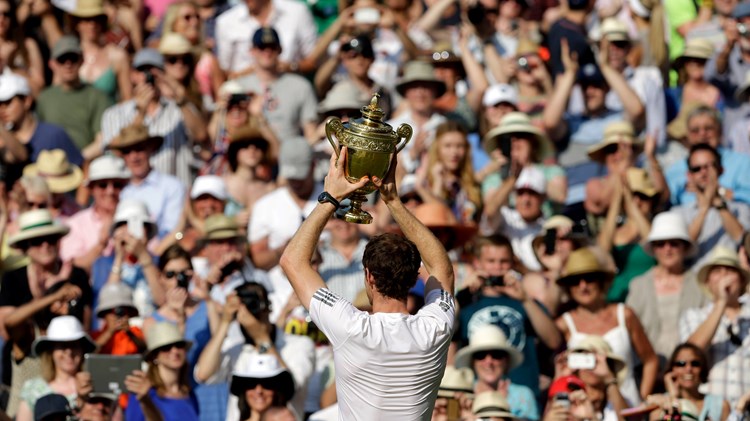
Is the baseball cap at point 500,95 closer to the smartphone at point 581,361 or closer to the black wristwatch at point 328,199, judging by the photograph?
the smartphone at point 581,361

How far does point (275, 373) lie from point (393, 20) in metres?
5.52

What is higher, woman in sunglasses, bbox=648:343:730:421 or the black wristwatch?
the black wristwatch

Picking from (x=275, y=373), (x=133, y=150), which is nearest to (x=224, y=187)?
(x=133, y=150)

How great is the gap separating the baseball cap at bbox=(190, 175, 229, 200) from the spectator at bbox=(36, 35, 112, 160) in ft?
6.11

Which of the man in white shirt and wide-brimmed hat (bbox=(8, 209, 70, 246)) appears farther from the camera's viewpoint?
wide-brimmed hat (bbox=(8, 209, 70, 246))

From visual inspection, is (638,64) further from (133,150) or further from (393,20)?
(133,150)

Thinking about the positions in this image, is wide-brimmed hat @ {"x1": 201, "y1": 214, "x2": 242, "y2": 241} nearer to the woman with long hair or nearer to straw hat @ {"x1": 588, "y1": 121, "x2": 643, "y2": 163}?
the woman with long hair

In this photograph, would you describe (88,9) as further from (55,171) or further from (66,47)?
(55,171)

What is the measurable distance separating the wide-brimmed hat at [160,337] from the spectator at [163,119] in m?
3.21

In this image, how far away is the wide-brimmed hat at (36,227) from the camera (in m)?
14.2

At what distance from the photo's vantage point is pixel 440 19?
17.6 metres

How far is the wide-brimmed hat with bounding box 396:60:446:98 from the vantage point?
1573 cm

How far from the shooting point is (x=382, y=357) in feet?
27.8

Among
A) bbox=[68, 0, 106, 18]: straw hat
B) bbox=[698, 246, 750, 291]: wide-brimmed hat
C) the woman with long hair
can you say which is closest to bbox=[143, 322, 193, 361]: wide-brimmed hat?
the woman with long hair
